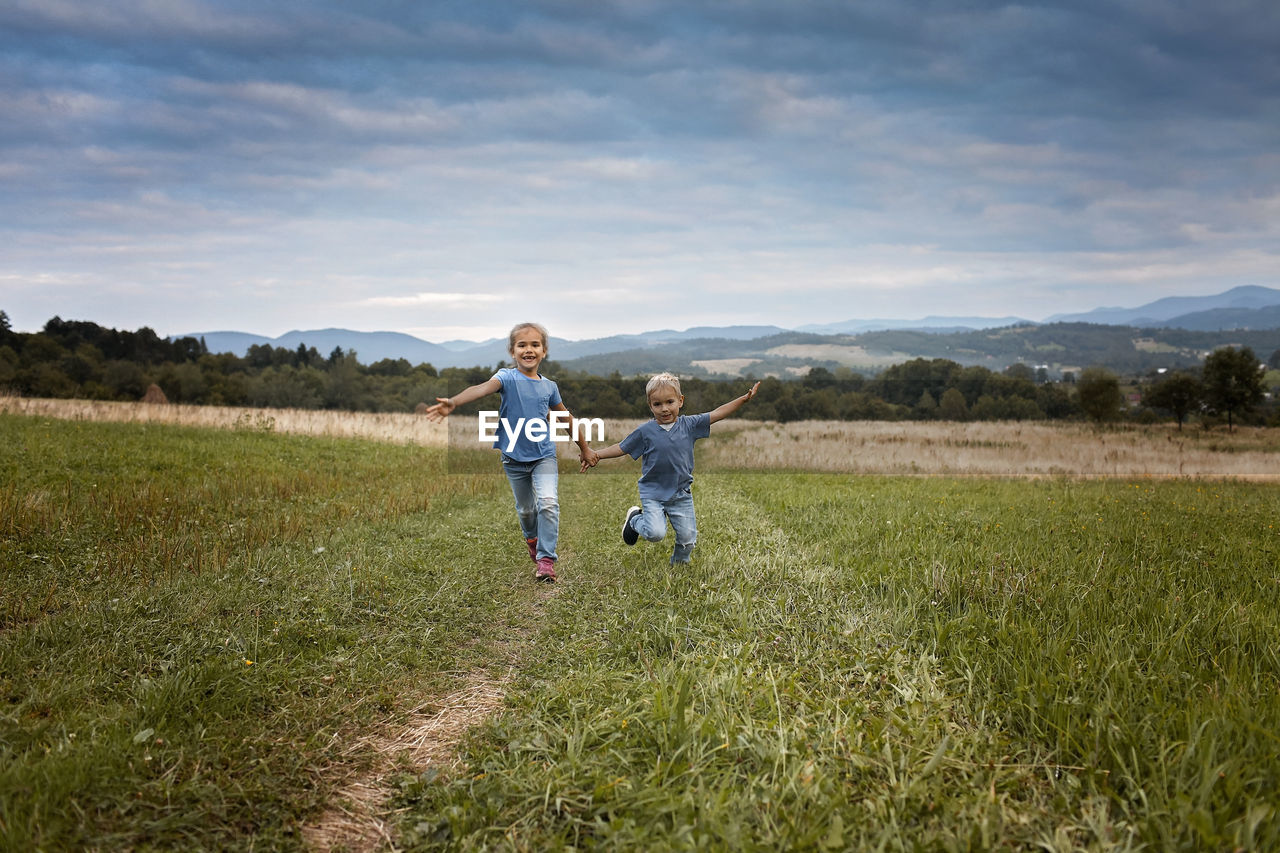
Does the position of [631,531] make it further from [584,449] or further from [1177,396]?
[1177,396]

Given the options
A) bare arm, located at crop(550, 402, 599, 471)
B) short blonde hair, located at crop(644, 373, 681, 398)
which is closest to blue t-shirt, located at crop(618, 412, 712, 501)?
short blonde hair, located at crop(644, 373, 681, 398)

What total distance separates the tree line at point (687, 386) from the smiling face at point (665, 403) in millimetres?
1746

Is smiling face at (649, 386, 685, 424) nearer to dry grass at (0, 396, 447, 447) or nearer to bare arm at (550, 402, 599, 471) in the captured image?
bare arm at (550, 402, 599, 471)

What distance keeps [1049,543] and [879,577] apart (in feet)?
9.24

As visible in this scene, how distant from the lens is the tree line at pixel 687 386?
28.3 metres

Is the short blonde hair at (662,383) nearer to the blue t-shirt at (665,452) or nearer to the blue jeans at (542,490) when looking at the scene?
the blue t-shirt at (665,452)

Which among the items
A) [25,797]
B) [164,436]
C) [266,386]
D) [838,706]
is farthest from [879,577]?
[266,386]

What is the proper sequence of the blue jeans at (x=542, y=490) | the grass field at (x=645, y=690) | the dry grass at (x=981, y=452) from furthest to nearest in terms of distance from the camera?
the dry grass at (x=981, y=452), the blue jeans at (x=542, y=490), the grass field at (x=645, y=690)

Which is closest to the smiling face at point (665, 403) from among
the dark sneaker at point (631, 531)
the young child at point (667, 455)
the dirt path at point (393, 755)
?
the young child at point (667, 455)

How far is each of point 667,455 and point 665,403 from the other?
21.7 inches

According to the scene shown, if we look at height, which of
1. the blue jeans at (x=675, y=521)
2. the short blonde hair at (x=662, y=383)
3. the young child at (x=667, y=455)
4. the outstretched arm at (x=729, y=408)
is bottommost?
the blue jeans at (x=675, y=521)

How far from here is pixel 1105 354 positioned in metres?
138

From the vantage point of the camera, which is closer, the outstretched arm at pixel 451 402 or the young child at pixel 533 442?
the outstretched arm at pixel 451 402

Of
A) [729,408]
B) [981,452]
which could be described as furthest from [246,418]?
[981,452]
